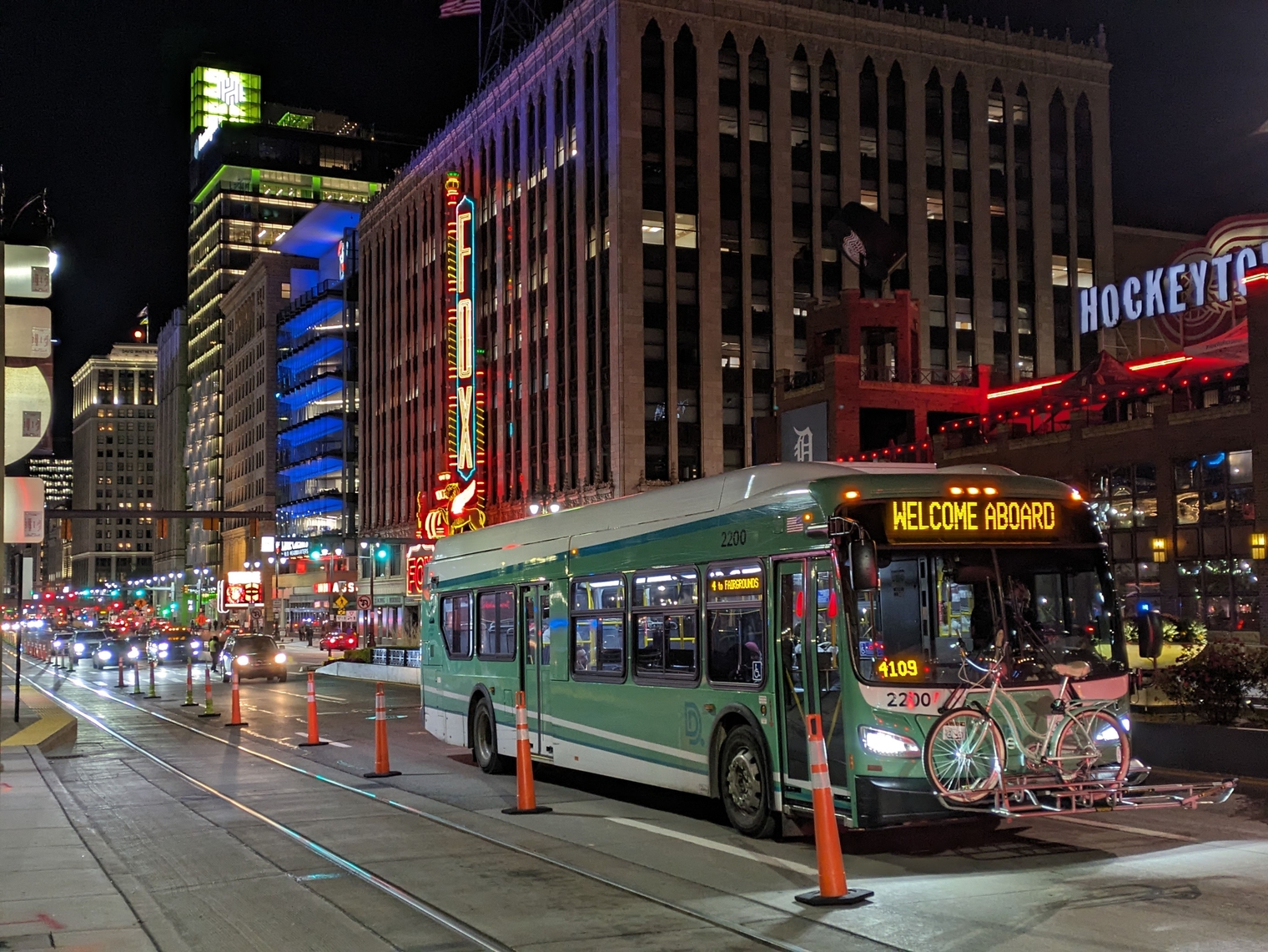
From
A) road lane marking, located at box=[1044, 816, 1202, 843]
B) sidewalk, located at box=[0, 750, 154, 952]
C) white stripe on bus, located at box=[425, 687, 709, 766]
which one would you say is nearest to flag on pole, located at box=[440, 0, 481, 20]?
white stripe on bus, located at box=[425, 687, 709, 766]

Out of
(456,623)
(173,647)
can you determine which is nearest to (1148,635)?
(456,623)

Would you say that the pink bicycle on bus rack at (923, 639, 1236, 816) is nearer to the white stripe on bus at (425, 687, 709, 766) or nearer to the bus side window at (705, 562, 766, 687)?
the bus side window at (705, 562, 766, 687)

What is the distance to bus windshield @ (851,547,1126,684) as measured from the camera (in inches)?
408

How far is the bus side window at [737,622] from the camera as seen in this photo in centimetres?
1188

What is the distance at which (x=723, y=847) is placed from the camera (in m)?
11.5

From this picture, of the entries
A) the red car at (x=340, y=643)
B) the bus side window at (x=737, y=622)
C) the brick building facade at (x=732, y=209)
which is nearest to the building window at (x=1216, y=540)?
the brick building facade at (x=732, y=209)

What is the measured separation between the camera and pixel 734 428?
66000mm

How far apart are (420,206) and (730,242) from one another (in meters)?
29.5

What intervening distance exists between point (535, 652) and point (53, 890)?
7.58 m

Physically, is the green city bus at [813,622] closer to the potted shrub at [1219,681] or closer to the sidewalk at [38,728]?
the potted shrub at [1219,681]

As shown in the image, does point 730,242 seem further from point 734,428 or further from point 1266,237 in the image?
point 1266,237

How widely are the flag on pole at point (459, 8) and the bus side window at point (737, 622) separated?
6008 cm

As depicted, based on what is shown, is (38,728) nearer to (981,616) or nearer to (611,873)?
(611,873)

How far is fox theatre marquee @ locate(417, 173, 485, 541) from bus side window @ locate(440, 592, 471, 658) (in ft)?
137
